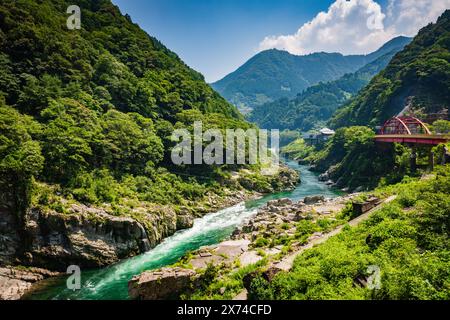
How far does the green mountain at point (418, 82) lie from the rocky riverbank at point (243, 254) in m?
56.4

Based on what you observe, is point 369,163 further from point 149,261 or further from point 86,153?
point 86,153

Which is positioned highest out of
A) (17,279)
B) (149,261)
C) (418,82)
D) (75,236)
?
(418,82)

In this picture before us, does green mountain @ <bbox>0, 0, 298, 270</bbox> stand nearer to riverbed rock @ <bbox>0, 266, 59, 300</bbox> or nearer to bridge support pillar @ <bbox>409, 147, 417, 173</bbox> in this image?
riverbed rock @ <bbox>0, 266, 59, 300</bbox>

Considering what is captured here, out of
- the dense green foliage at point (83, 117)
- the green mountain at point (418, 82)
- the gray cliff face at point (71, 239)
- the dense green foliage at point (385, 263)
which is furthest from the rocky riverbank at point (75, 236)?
the green mountain at point (418, 82)

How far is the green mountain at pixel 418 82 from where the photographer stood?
6881 cm

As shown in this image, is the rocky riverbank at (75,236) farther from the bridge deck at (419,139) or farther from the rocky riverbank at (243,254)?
the bridge deck at (419,139)

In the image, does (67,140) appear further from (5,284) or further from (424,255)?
(424,255)

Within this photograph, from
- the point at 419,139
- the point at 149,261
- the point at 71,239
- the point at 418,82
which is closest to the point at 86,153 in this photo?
the point at 71,239

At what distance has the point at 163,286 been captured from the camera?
18.2 m

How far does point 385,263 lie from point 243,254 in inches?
415
